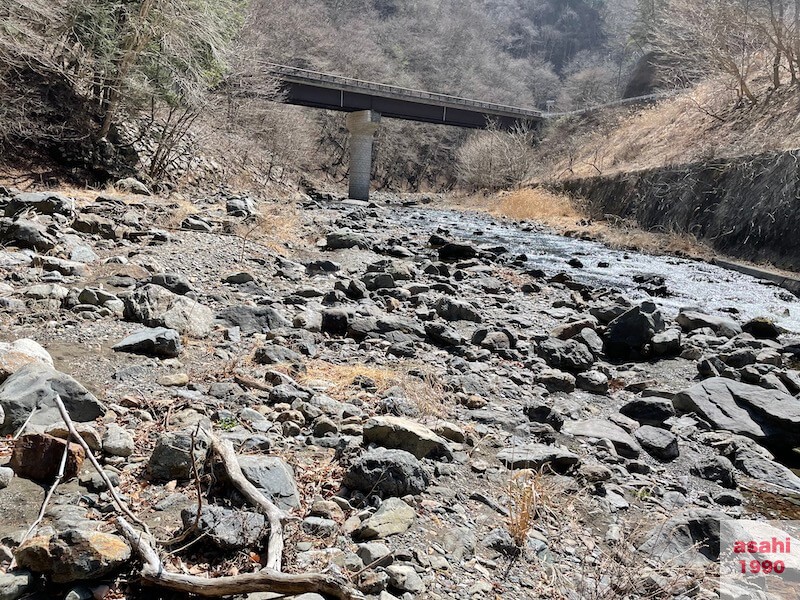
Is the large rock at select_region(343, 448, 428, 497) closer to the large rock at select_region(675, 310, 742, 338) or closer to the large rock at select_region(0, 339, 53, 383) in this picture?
the large rock at select_region(0, 339, 53, 383)

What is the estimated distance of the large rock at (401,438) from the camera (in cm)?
340

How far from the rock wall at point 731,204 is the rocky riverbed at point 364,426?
6224 millimetres

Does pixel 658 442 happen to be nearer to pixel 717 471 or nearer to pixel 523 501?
pixel 717 471

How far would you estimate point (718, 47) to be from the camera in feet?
63.2

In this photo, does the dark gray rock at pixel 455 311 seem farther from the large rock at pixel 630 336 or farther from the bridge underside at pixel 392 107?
the bridge underside at pixel 392 107

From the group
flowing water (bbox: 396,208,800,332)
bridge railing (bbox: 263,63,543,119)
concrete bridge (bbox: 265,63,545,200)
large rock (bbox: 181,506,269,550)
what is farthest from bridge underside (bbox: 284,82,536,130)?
large rock (bbox: 181,506,269,550)

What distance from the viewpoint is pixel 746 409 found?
490cm

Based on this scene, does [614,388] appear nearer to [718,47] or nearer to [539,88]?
[718,47]

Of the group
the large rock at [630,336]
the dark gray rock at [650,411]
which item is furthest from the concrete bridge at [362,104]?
the dark gray rock at [650,411]

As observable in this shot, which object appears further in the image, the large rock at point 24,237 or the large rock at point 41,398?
the large rock at point 24,237

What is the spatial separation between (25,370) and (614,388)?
5.05m

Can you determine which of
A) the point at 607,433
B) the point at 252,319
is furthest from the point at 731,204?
the point at 252,319

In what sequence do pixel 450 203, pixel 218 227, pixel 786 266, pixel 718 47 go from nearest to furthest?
pixel 218 227
pixel 786 266
pixel 718 47
pixel 450 203

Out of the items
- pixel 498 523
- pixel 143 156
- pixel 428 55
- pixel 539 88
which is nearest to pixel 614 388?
pixel 498 523
